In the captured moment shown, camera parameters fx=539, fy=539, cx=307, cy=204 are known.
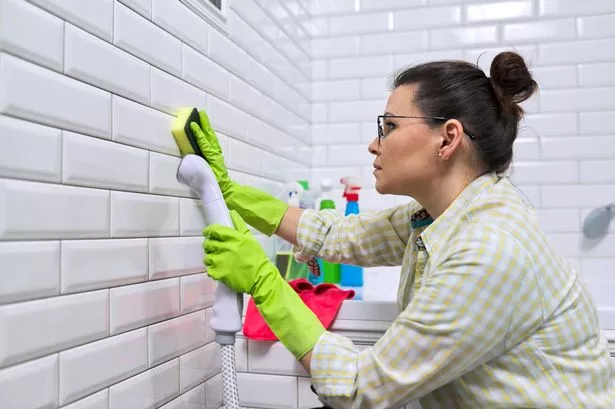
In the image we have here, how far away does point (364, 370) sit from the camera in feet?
2.89

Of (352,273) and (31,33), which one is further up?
(31,33)

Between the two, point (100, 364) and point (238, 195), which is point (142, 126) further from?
point (100, 364)

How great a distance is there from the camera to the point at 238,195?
3.87 ft

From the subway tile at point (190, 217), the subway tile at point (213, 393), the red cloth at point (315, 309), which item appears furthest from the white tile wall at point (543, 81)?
the subway tile at point (190, 217)

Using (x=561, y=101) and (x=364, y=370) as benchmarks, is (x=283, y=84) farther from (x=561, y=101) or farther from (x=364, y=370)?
(x=364, y=370)

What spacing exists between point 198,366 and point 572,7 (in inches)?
64.5

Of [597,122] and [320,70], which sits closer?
[597,122]

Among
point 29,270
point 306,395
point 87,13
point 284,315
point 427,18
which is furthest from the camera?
point 427,18

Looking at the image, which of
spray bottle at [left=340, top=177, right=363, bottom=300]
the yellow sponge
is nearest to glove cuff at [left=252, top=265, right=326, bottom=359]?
the yellow sponge

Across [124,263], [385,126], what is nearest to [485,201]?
[385,126]

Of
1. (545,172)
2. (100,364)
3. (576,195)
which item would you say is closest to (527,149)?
(545,172)

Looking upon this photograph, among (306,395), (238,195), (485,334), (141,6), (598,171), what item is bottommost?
(306,395)

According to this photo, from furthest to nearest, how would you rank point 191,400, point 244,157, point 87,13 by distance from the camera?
point 244,157, point 191,400, point 87,13

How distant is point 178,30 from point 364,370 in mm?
734
